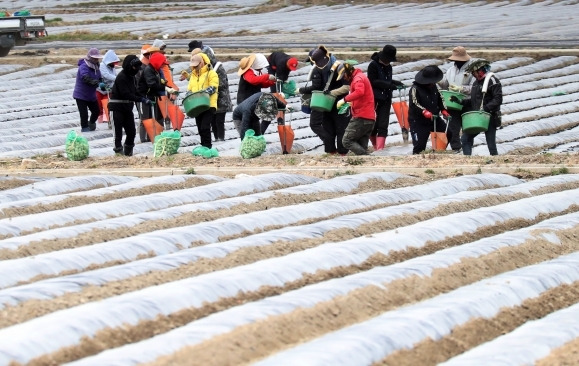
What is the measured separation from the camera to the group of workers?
13.5m

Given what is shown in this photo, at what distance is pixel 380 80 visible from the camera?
1484 centimetres

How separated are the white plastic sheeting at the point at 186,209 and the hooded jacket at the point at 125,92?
165 inches

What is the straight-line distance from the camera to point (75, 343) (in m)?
6.21

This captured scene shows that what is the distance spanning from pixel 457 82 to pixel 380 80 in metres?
1.19

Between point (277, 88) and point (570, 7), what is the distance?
23.5 metres

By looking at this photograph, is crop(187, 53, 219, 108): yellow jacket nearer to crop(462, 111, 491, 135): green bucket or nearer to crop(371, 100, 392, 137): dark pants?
crop(371, 100, 392, 137): dark pants

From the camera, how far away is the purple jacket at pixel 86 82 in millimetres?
16953

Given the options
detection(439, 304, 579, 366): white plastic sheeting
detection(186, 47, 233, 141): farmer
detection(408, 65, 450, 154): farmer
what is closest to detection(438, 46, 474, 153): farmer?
detection(408, 65, 450, 154): farmer

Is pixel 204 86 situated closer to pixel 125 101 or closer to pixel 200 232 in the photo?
pixel 125 101

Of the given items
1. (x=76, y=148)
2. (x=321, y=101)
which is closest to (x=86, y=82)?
(x=76, y=148)

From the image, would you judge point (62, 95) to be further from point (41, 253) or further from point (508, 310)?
point (508, 310)

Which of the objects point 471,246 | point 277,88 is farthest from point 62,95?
point 471,246

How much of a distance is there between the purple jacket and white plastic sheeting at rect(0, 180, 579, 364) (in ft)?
28.0

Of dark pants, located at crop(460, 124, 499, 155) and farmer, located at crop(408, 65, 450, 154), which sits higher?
farmer, located at crop(408, 65, 450, 154)
